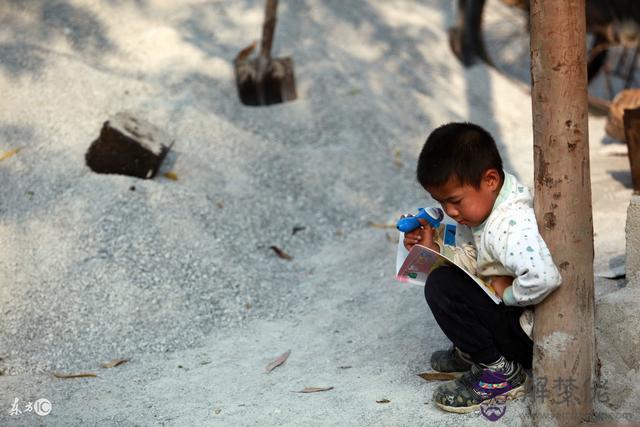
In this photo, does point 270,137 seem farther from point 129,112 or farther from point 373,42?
point 373,42

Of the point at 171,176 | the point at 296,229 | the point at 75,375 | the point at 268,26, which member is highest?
the point at 268,26

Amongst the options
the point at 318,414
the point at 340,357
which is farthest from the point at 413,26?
the point at 318,414

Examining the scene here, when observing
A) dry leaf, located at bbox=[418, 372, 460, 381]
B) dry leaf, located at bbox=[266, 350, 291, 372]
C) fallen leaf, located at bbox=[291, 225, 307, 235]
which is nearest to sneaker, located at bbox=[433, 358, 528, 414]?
dry leaf, located at bbox=[418, 372, 460, 381]

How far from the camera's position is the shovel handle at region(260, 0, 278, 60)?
5.80 metres

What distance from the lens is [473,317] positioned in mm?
2650

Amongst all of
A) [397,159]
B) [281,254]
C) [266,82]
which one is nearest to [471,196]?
[281,254]

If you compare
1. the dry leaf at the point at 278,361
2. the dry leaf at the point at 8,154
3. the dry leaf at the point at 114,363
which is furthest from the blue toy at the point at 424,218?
the dry leaf at the point at 8,154

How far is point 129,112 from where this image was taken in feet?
16.1

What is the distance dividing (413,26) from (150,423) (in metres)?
5.78

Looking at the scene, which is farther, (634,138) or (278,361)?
(634,138)

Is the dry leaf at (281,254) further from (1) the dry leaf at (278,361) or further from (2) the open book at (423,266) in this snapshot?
(2) the open book at (423,266)

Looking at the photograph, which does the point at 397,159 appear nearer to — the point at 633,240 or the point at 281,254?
the point at 281,254

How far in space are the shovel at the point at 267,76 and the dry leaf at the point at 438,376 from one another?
329 centimetres

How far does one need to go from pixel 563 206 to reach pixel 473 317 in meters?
0.48
